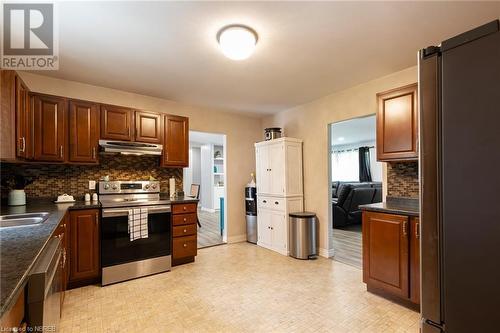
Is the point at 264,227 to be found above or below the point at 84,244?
below

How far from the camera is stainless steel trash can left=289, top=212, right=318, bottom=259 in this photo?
3732 millimetres

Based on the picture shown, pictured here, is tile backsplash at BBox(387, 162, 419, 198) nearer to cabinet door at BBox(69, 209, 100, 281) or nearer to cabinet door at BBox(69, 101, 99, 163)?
cabinet door at BBox(69, 209, 100, 281)

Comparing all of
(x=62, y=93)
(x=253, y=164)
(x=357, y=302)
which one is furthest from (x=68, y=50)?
(x=357, y=302)

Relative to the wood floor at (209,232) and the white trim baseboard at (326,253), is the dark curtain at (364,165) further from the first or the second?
the white trim baseboard at (326,253)

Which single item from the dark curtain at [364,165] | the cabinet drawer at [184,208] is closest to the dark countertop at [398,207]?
the cabinet drawer at [184,208]

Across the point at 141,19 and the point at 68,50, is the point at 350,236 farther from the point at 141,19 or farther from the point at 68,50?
the point at 68,50

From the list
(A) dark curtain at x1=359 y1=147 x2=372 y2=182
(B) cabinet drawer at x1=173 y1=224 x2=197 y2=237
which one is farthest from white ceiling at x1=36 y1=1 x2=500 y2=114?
(A) dark curtain at x1=359 y1=147 x2=372 y2=182

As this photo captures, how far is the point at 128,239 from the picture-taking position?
117 inches

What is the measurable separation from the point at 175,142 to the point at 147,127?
449 mm

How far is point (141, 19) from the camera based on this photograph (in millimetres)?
1949

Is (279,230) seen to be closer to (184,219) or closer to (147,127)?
(184,219)

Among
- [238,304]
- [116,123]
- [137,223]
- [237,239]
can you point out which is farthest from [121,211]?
[237,239]

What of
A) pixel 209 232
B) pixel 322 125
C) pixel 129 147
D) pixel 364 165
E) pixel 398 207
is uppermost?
pixel 322 125

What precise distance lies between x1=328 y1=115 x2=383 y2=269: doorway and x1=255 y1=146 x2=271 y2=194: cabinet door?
1.05 meters
